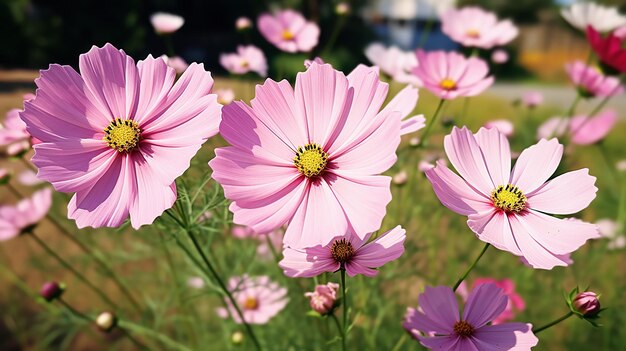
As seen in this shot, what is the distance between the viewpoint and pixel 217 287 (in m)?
0.61

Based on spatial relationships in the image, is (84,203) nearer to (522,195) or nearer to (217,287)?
(217,287)

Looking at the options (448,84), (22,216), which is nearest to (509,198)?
(448,84)

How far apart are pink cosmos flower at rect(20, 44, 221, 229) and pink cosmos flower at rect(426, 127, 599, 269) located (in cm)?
22

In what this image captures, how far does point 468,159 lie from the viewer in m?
0.46

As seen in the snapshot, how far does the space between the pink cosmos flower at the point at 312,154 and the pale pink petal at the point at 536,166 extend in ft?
0.44

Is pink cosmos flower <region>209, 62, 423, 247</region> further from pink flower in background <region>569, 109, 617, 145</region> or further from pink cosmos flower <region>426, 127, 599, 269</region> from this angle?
pink flower in background <region>569, 109, 617, 145</region>

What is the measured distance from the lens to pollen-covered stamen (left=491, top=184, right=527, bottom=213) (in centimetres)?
46

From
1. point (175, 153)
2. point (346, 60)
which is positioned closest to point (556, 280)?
point (175, 153)

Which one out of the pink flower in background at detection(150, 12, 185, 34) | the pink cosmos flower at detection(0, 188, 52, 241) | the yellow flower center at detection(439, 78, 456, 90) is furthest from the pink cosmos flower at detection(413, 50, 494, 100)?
the pink cosmos flower at detection(0, 188, 52, 241)

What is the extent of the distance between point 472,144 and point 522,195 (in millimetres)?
76

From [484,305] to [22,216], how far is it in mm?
927

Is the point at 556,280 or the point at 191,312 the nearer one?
the point at 191,312

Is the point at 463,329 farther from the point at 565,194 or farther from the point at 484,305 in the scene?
the point at 565,194

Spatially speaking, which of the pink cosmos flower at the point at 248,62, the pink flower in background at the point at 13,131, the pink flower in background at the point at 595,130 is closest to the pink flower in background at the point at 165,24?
the pink cosmos flower at the point at 248,62
